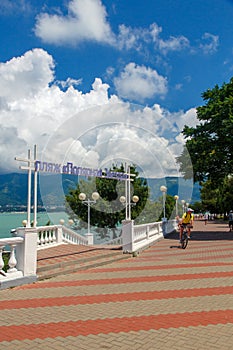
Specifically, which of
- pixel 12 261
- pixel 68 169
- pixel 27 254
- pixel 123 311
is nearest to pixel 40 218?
pixel 68 169

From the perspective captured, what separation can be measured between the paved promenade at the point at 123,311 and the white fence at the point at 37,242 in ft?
1.14

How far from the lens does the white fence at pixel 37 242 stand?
24.3 feet

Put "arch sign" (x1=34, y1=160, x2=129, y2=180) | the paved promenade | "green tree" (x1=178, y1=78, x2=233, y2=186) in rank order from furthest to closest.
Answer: "green tree" (x1=178, y1=78, x2=233, y2=186)
"arch sign" (x1=34, y1=160, x2=129, y2=180)
the paved promenade

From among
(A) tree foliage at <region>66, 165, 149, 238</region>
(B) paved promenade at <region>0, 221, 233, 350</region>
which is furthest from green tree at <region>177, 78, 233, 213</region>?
(B) paved promenade at <region>0, 221, 233, 350</region>

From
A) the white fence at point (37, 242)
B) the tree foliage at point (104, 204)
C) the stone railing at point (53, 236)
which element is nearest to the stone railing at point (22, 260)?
the white fence at point (37, 242)

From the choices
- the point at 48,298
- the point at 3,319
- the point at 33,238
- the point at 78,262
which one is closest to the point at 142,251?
the point at 78,262

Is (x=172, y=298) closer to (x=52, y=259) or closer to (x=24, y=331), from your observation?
(x=24, y=331)

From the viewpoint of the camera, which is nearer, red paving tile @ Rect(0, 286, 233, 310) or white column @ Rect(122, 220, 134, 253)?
red paving tile @ Rect(0, 286, 233, 310)

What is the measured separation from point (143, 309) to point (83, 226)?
2978cm

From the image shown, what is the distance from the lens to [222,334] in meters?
4.23

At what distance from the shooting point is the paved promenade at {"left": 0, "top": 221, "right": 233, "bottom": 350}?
404 centimetres

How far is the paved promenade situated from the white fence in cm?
35

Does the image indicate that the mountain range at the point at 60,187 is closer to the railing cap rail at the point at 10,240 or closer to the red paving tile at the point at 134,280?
the railing cap rail at the point at 10,240

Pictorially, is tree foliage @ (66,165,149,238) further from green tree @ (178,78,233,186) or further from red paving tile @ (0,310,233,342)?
red paving tile @ (0,310,233,342)
